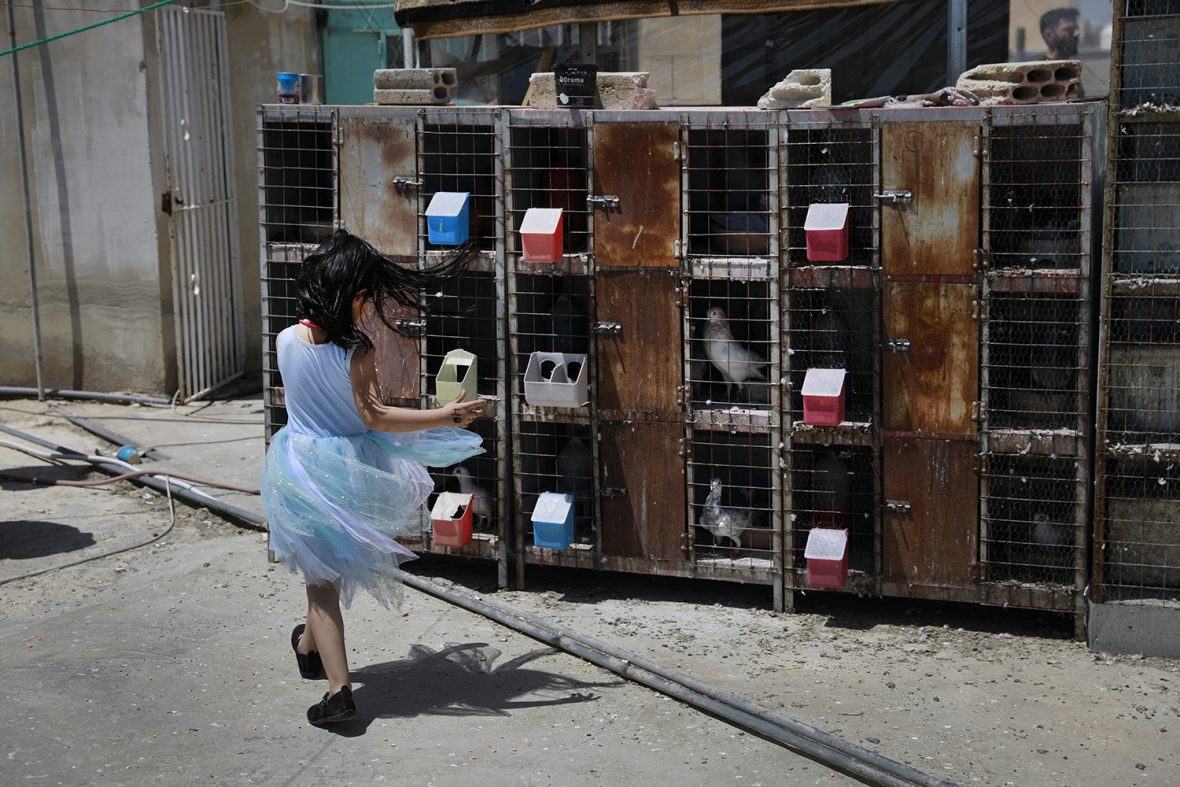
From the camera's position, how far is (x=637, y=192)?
6.55m

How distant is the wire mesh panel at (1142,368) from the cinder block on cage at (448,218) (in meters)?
2.90

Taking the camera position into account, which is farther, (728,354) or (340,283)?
(728,354)

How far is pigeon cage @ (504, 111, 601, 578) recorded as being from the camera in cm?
666

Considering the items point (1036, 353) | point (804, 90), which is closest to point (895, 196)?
point (804, 90)

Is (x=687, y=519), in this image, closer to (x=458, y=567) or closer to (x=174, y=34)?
(x=458, y=567)

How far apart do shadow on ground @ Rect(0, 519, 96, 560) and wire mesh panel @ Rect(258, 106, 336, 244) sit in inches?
88.1

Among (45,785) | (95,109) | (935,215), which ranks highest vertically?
(95,109)

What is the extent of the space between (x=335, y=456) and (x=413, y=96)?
2120 mm

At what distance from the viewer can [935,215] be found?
6.15 meters

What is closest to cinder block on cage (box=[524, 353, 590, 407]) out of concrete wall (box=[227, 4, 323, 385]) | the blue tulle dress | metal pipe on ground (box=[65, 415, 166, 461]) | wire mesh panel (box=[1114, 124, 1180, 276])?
the blue tulle dress

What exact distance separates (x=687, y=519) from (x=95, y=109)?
21.3 feet

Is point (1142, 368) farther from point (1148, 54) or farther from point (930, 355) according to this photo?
point (1148, 54)

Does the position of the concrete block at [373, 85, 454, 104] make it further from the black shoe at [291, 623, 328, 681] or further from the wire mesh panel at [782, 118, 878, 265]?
the black shoe at [291, 623, 328, 681]

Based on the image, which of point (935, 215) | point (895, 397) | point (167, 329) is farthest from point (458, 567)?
point (167, 329)
